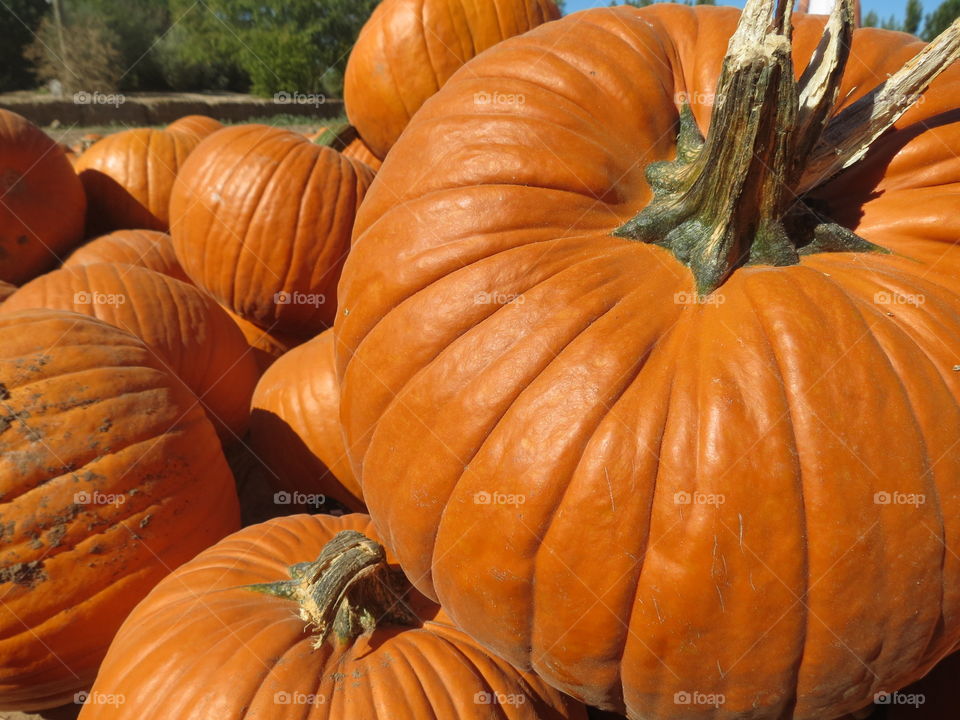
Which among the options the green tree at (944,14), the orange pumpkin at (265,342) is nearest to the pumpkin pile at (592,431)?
the orange pumpkin at (265,342)

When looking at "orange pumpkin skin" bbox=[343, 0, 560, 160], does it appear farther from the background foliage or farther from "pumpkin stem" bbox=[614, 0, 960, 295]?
the background foliage

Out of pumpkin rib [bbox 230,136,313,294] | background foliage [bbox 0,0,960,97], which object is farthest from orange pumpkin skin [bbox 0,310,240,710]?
background foliage [bbox 0,0,960,97]

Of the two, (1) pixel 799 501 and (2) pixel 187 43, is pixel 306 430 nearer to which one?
(1) pixel 799 501

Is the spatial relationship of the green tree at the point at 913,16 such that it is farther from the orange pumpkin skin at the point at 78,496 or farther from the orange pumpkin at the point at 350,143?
the orange pumpkin skin at the point at 78,496

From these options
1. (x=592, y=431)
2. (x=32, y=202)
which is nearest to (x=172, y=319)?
(x=32, y=202)

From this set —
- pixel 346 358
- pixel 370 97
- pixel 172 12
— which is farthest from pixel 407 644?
pixel 172 12

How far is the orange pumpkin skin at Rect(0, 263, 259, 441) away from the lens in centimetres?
278

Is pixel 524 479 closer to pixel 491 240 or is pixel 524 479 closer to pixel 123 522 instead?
pixel 491 240

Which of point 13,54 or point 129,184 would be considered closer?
point 129,184

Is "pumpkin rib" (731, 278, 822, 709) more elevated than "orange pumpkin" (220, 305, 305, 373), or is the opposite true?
"pumpkin rib" (731, 278, 822, 709)

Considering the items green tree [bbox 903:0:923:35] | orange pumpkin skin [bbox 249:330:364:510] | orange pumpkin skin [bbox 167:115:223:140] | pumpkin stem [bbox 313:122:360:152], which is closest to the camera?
orange pumpkin skin [bbox 249:330:364:510]

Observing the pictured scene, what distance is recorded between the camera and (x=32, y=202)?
3.92 metres

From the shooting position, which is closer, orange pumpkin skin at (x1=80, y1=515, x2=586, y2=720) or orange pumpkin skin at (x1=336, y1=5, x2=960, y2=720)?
orange pumpkin skin at (x1=336, y1=5, x2=960, y2=720)

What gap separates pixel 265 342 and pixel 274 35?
20169mm
